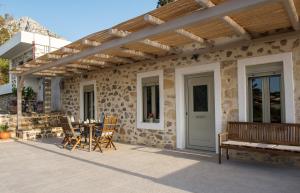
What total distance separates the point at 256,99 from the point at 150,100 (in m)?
3.01

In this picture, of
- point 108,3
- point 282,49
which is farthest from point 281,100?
point 108,3

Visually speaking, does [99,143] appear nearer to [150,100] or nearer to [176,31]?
[150,100]

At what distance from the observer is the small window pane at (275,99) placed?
5.15 m

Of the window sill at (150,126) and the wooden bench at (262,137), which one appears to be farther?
the window sill at (150,126)

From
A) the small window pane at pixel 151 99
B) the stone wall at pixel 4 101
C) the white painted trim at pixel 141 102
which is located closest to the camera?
the white painted trim at pixel 141 102

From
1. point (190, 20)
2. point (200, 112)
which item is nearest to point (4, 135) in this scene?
point (200, 112)

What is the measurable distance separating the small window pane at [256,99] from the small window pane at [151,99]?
103 inches

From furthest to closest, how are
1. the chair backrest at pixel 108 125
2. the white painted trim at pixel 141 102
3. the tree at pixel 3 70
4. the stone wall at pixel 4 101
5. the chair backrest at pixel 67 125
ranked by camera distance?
the tree at pixel 3 70, the stone wall at pixel 4 101, the white painted trim at pixel 141 102, the chair backrest at pixel 67 125, the chair backrest at pixel 108 125

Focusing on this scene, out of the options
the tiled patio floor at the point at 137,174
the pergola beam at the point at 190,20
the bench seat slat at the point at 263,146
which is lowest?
the tiled patio floor at the point at 137,174

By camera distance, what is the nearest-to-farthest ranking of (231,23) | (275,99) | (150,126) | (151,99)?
1. (231,23)
2. (275,99)
3. (150,126)
4. (151,99)

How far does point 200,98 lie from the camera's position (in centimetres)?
653

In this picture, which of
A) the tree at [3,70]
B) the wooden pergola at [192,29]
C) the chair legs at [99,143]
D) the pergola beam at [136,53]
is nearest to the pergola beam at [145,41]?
the wooden pergola at [192,29]

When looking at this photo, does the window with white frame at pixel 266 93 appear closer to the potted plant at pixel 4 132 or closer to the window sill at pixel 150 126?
the window sill at pixel 150 126

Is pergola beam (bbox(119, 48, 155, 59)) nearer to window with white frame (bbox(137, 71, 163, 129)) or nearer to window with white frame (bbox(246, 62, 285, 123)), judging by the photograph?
window with white frame (bbox(137, 71, 163, 129))
